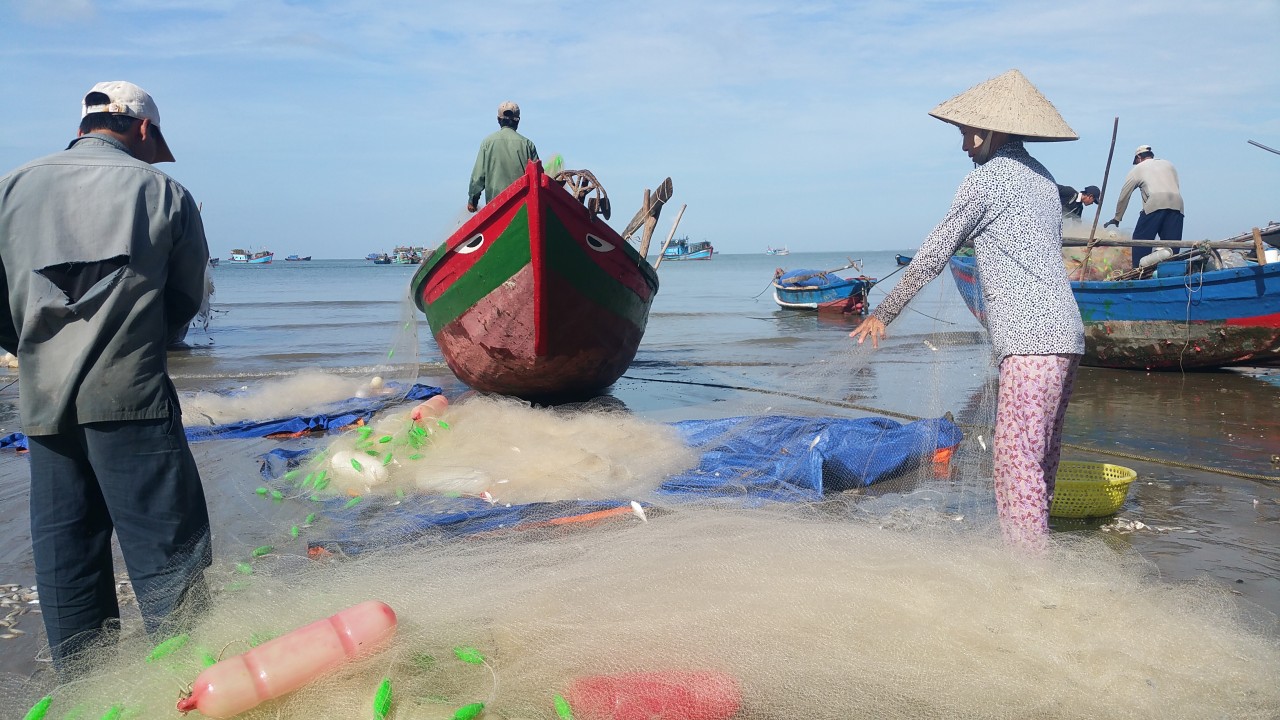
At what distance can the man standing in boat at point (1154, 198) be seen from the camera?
31.9 feet

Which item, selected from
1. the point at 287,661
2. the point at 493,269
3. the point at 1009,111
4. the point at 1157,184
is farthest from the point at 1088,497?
the point at 1157,184

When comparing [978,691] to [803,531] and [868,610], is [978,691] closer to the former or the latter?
[868,610]

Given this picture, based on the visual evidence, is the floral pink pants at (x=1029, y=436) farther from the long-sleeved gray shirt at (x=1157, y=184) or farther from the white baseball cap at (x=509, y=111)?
the long-sleeved gray shirt at (x=1157, y=184)

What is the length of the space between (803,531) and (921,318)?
1510 millimetres

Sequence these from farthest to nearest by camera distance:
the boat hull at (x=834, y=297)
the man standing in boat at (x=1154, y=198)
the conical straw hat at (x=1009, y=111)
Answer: the boat hull at (x=834, y=297) < the man standing in boat at (x=1154, y=198) < the conical straw hat at (x=1009, y=111)

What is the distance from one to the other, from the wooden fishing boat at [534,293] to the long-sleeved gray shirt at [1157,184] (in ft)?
19.8

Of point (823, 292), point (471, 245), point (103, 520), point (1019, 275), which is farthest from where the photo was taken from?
point (823, 292)

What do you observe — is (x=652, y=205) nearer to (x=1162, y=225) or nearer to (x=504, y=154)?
(x=504, y=154)

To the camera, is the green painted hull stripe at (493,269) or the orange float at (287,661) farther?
the green painted hull stripe at (493,269)

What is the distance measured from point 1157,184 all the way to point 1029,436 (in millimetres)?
8404

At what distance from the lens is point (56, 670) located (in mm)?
2322

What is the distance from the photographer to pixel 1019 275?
3.01 m

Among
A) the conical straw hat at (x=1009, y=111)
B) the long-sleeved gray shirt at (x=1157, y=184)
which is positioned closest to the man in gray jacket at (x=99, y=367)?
the conical straw hat at (x=1009, y=111)

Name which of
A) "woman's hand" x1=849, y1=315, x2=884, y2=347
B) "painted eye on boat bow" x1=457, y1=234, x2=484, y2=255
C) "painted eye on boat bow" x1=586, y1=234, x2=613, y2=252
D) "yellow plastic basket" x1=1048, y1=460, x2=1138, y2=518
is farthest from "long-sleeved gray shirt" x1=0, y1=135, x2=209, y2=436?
"painted eye on boat bow" x1=586, y1=234, x2=613, y2=252
